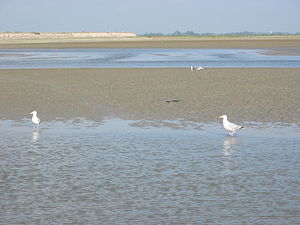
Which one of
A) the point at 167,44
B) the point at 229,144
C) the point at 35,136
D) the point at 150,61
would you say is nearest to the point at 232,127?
the point at 229,144

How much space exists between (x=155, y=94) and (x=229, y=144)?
24.4ft

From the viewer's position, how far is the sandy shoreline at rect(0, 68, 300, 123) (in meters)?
14.8

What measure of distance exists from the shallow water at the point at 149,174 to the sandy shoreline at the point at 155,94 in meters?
1.75

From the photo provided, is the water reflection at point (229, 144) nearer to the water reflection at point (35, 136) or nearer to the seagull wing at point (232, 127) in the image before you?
the seagull wing at point (232, 127)

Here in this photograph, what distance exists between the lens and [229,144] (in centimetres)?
1101

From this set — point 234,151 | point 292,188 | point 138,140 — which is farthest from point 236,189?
point 138,140

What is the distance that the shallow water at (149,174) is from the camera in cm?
682

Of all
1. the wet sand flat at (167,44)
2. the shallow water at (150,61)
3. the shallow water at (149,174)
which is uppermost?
the shallow water at (149,174)

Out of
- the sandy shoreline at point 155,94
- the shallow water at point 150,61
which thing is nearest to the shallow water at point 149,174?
the sandy shoreline at point 155,94

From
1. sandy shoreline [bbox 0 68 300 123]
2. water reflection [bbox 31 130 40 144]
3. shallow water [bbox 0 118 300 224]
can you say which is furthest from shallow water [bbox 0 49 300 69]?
shallow water [bbox 0 118 300 224]

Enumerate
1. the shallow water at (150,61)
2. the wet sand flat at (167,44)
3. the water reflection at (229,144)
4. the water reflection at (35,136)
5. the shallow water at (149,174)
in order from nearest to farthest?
the shallow water at (149,174) → the water reflection at (229,144) → the water reflection at (35,136) → the shallow water at (150,61) → the wet sand flat at (167,44)

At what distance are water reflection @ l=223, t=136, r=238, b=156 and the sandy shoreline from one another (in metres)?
2.25

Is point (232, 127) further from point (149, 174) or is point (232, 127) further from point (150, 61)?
point (150, 61)

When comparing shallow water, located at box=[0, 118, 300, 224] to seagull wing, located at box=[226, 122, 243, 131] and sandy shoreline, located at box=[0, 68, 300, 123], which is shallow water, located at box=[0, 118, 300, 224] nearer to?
seagull wing, located at box=[226, 122, 243, 131]
